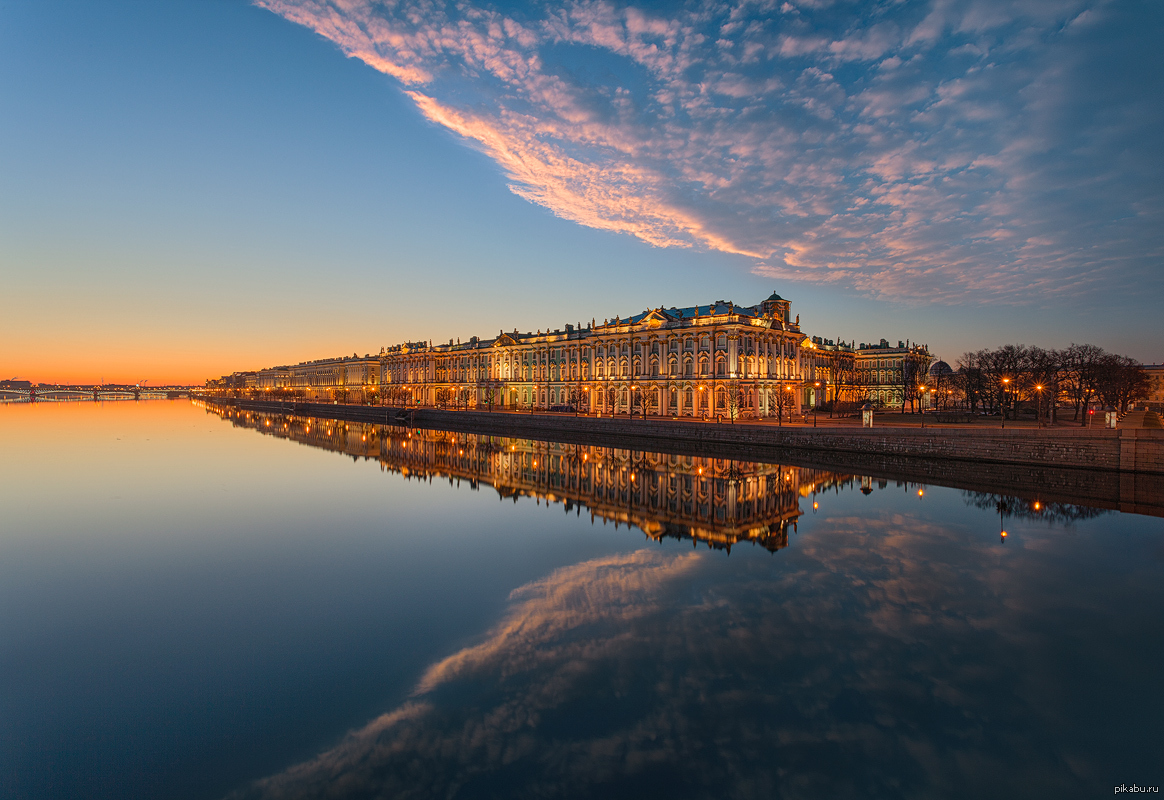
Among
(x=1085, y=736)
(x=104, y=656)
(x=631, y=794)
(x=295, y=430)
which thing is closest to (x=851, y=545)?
(x=1085, y=736)

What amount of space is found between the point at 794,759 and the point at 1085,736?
533 centimetres

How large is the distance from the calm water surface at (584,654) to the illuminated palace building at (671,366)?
4466cm

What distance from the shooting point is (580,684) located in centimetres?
1054

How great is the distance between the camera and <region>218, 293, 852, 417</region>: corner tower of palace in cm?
7119

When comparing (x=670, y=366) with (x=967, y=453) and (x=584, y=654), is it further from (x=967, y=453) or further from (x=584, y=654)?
(x=584, y=654)

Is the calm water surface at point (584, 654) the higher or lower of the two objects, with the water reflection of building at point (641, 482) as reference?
higher

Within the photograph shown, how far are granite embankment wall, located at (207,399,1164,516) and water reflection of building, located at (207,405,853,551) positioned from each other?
5.94m

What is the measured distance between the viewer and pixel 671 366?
76.3m

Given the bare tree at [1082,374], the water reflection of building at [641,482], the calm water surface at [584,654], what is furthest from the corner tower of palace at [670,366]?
the calm water surface at [584,654]

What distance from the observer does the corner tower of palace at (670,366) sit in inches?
2803

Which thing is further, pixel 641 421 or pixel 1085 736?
pixel 641 421

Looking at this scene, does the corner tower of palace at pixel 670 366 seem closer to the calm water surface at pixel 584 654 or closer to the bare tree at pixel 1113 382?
the bare tree at pixel 1113 382

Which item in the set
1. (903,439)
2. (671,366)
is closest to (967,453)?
(903,439)

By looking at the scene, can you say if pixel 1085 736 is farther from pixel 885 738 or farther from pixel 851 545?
pixel 851 545
